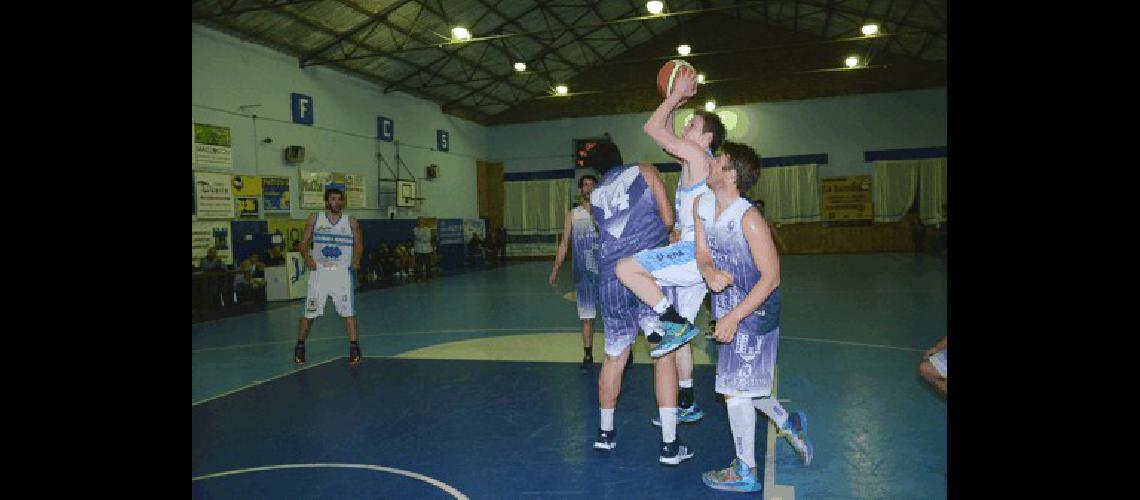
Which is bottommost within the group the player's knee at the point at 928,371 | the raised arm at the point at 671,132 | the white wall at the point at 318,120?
the player's knee at the point at 928,371

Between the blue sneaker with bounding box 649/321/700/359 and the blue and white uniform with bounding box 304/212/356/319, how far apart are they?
4185mm

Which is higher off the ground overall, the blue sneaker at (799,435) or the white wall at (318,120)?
the white wall at (318,120)

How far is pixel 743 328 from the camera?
336 centimetres

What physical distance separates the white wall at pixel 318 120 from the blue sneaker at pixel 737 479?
12.7 metres

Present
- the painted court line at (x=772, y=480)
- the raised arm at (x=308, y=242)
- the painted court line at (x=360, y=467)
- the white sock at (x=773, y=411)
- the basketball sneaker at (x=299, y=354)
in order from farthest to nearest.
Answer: the basketball sneaker at (x=299, y=354) → the raised arm at (x=308, y=242) → the white sock at (x=773, y=411) → the painted court line at (x=360, y=467) → the painted court line at (x=772, y=480)

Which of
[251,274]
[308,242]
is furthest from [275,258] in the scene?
[308,242]

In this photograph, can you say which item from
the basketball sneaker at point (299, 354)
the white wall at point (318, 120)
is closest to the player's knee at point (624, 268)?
the basketball sneaker at point (299, 354)

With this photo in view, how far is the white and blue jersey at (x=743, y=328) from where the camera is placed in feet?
10.9

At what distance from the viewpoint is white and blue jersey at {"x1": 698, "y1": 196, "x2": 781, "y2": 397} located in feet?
10.9

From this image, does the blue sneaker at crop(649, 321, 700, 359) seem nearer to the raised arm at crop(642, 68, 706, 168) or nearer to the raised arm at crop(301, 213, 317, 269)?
the raised arm at crop(642, 68, 706, 168)

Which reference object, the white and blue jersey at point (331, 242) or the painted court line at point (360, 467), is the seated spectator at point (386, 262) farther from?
the painted court line at point (360, 467)

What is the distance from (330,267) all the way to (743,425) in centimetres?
486

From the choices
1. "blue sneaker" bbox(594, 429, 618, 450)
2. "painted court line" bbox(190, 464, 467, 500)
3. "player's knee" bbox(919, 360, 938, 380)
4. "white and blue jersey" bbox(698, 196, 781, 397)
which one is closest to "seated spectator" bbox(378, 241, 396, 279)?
"painted court line" bbox(190, 464, 467, 500)

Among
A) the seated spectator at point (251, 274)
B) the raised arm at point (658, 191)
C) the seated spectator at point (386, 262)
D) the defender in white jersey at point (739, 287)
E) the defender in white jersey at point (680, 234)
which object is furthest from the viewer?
the seated spectator at point (386, 262)
